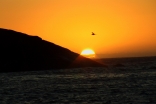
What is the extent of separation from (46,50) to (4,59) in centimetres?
1686

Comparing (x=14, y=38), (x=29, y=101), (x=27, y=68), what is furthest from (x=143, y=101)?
(x=14, y=38)

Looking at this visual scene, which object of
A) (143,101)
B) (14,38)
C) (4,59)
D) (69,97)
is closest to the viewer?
(143,101)

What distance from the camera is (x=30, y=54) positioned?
176m

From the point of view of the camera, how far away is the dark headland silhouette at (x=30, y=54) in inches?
6762

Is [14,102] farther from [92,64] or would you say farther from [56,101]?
[92,64]

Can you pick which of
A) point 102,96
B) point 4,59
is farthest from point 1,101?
point 4,59

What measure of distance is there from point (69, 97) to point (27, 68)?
367 feet

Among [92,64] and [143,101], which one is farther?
[92,64]

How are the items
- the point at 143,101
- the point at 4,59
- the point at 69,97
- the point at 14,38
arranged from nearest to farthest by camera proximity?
1. the point at 143,101
2. the point at 69,97
3. the point at 4,59
4. the point at 14,38

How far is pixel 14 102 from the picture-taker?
56969 millimetres

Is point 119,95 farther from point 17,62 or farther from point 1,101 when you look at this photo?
point 17,62

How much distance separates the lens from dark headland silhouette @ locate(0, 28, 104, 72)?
172 m

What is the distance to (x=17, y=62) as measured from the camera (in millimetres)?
171500

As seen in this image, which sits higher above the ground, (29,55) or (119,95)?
(29,55)
